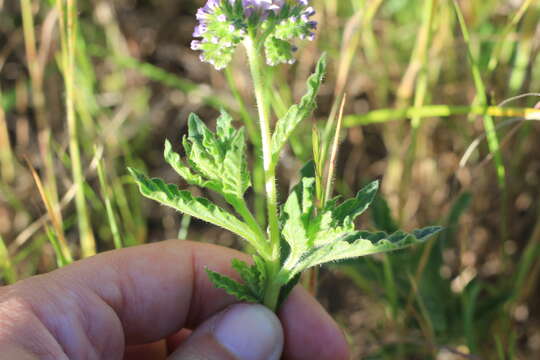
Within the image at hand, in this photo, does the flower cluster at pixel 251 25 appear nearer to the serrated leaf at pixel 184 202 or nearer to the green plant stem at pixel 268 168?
the green plant stem at pixel 268 168

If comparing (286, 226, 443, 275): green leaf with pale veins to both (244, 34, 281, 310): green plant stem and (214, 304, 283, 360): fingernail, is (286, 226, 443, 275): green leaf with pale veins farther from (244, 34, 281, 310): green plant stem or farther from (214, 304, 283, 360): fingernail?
(214, 304, 283, 360): fingernail

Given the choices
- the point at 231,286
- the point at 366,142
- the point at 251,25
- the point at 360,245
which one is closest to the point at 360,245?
the point at 360,245

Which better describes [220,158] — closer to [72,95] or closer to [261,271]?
[261,271]

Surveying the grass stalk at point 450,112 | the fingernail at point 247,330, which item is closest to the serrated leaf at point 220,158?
the fingernail at point 247,330

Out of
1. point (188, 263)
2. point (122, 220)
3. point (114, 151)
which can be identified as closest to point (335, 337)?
point (188, 263)

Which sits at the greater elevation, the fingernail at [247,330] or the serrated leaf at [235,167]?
the serrated leaf at [235,167]

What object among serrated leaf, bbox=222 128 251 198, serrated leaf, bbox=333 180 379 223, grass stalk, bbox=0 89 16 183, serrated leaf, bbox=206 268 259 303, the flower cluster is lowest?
serrated leaf, bbox=206 268 259 303

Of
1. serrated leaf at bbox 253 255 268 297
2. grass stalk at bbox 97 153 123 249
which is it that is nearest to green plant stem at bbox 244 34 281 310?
serrated leaf at bbox 253 255 268 297
